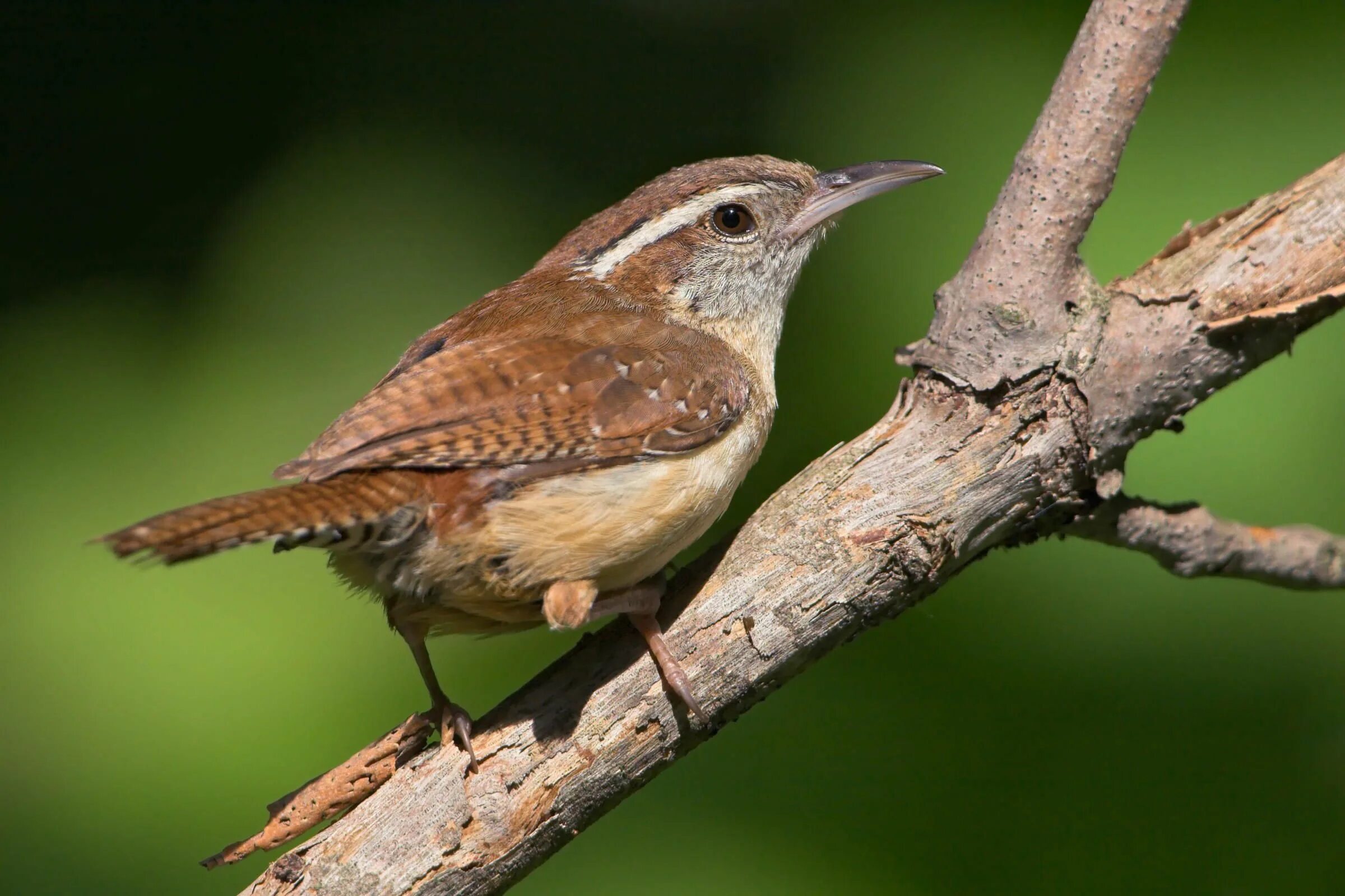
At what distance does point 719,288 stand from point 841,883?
163 cm

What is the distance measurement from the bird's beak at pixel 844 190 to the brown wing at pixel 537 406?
1.96ft

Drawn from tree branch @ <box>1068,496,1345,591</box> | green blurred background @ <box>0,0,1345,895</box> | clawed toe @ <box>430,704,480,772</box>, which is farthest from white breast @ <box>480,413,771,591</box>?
green blurred background @ <box>0,0,1345,895</box>

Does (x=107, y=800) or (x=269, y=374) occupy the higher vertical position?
(x=269, y=374)

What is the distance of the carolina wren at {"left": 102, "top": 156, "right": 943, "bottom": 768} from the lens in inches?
99.4

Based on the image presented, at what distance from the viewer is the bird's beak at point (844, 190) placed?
345 centimetres

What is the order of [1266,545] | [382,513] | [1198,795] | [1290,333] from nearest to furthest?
[382,513], [1290,333], [1266,545], [1198,795]

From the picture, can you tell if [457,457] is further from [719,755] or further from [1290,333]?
[1290,333]

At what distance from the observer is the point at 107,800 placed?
148 inches

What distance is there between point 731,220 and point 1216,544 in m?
1.51

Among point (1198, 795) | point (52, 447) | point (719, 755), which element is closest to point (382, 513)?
point (719, 755)

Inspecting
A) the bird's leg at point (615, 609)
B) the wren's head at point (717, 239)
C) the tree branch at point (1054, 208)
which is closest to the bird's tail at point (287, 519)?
the bird's leg at point (615, 609)

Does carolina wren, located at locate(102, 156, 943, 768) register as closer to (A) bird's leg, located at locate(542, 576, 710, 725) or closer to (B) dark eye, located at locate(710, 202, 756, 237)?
(A) bird's leg, located at locate(542, 576, 710, 725)

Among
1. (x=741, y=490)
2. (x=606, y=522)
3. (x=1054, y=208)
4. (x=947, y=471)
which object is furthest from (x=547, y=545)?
(x=741, y=490)

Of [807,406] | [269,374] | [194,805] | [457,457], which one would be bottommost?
[194,805]
